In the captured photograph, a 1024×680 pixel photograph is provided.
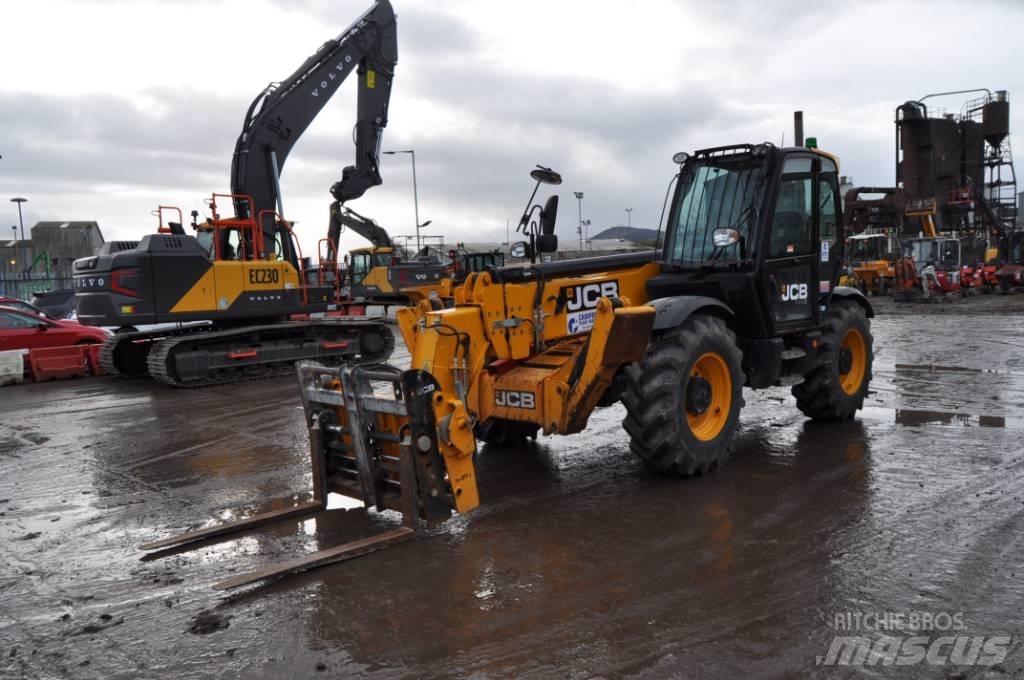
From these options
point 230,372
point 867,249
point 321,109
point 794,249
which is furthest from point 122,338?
point 867,249

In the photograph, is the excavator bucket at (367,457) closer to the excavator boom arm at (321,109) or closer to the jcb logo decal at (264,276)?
the jcb logo decal at (264,276)

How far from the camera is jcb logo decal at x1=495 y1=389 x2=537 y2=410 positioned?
617cm

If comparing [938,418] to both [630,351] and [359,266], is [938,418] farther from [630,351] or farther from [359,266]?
[359,266]

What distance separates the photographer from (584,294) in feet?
22.9

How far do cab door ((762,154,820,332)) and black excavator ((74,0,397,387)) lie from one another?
30.3 ft

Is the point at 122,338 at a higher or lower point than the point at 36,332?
lower

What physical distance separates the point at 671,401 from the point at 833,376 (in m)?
2.85

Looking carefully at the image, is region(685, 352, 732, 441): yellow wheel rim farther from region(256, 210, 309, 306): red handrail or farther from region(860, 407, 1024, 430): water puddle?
A: region(256, 210, 309, 306): red handrail

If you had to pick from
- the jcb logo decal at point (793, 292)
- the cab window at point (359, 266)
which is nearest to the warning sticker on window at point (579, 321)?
the jcb logo decal at point (793, 292)

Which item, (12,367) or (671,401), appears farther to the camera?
(12,367)

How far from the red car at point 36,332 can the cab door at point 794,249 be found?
13.0 meters

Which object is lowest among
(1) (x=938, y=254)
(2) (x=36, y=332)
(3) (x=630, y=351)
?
(3) (x=630, y=351)

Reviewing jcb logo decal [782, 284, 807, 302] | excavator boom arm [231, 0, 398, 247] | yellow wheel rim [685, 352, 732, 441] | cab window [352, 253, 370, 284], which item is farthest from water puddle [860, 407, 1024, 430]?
cab window [352, 253, 370, 284]

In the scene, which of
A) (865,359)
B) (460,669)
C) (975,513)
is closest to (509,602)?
(460,669)
